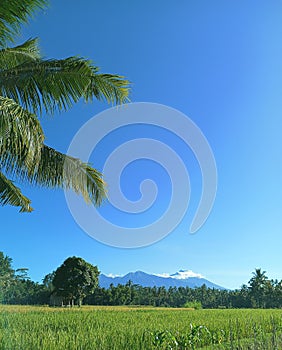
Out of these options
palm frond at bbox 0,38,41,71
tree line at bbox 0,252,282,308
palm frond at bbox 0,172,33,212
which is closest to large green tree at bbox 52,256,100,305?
tree line at bbox 0,252,282,308

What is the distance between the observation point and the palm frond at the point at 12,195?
809 cm

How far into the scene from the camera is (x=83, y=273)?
117 feet

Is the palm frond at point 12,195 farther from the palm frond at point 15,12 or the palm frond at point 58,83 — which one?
the palm frond at point 15,12

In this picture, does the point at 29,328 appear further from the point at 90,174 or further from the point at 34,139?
the point at 34,139

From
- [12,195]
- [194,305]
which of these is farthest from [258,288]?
[12,195]

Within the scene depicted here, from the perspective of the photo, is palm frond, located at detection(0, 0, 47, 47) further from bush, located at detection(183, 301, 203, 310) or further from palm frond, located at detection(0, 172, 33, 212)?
bush, located at detection(183, 301, 203, 310)

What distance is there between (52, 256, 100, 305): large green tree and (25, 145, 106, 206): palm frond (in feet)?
97.6

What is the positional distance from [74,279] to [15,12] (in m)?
31.7

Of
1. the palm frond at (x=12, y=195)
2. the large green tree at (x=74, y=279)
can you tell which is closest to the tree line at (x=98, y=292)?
the large green tree at (x=74, y=279)

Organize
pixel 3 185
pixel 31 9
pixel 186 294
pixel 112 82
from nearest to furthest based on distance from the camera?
pixel 31 9 < pixel 112 82 < pixel 3 185 < pixel 186 294

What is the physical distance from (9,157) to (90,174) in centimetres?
141

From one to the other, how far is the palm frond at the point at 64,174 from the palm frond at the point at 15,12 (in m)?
1.96

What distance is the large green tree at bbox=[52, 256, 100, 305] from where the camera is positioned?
35219mm

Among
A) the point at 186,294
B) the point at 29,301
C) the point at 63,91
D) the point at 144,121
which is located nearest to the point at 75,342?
the point at 63,91
